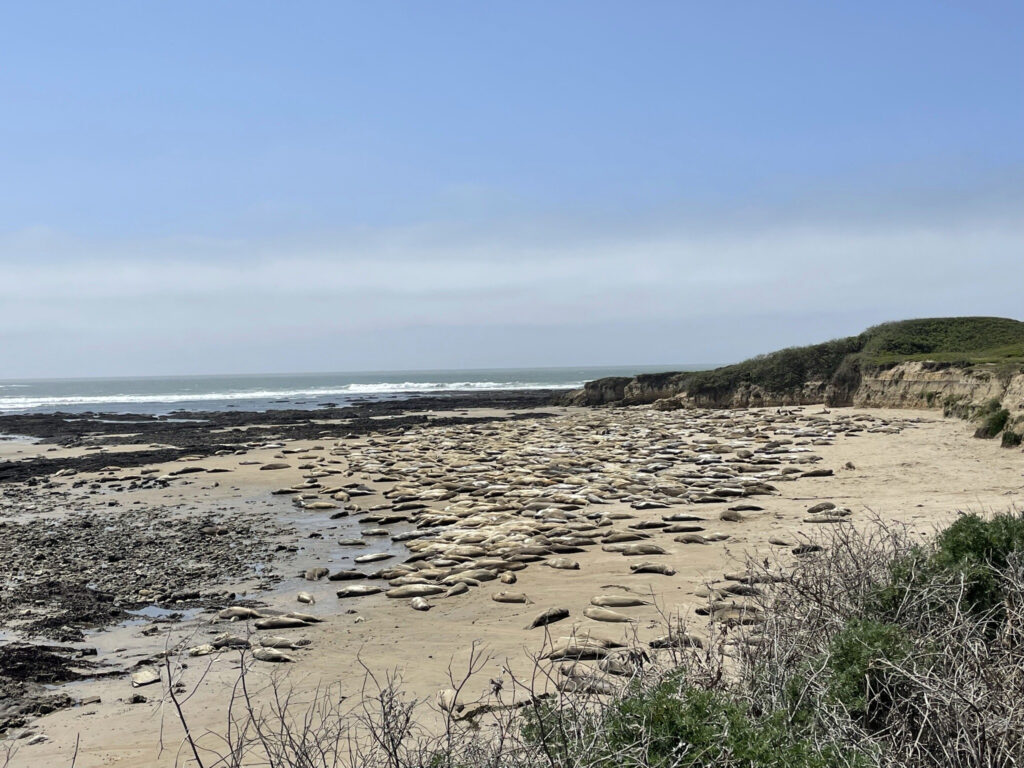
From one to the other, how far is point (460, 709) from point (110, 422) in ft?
147

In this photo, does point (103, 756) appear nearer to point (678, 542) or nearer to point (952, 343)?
point (678, 542)

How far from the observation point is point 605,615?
695cm

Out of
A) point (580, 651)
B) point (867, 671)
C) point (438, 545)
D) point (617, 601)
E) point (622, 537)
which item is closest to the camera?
point (867, 671)

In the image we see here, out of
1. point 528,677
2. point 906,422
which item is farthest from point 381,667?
point 906,422

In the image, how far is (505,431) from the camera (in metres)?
29.7

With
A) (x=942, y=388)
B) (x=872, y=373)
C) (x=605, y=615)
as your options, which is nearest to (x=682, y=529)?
(x=605, y=615)

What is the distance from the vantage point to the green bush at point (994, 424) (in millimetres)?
17562

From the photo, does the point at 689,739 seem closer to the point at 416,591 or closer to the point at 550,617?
the point at 550,617

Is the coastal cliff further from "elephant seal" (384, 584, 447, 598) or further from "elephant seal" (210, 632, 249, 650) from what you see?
"elephant seal" (210, 632, 249, 650)

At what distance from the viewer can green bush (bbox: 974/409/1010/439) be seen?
57.6 ft

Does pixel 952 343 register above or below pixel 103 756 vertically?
above

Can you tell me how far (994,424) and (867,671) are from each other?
1680cm

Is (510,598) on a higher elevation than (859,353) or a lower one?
lower

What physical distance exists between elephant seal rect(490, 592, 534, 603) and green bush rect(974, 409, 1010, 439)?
14.7m
